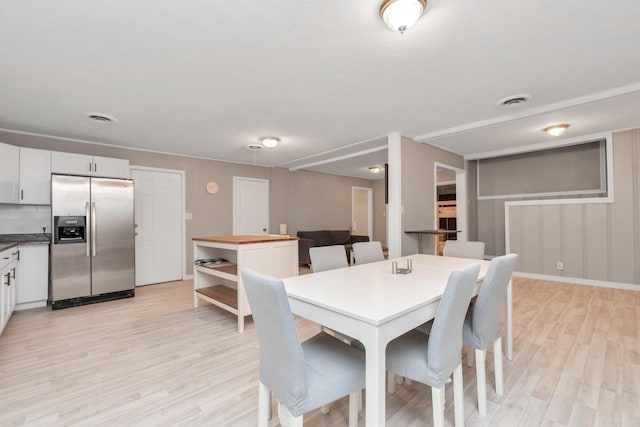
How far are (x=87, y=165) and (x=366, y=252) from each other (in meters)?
3.98

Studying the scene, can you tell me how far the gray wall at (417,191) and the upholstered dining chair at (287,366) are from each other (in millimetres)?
3142

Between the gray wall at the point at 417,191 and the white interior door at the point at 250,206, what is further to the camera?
the white interior door at the point at 250,206

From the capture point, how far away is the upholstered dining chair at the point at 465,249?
2.97 meters

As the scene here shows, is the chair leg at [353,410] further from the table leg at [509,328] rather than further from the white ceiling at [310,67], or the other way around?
the white ceiling at [310,67]

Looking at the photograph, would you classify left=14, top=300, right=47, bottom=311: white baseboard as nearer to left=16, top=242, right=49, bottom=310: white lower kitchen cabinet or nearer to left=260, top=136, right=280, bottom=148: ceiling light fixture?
left=16, top=242, right=49, bottom=310: white lower kitchen cabinet

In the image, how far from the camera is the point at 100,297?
405 cm

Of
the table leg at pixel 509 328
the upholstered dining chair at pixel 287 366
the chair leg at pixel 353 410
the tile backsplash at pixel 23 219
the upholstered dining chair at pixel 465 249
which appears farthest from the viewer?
the tile backsplash at pixel 23 219

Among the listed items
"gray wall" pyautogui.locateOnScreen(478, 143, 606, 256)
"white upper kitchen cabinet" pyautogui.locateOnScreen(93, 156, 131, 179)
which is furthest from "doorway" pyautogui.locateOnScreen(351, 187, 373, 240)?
"white upper kitchen cabinet" pyautogui.locateOnScreen(93, 156, 131, 179)

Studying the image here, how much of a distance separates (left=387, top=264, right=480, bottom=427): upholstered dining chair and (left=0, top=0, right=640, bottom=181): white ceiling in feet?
5.15

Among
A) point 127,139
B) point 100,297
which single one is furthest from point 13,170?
point 100,297

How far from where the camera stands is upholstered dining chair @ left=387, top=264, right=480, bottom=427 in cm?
133

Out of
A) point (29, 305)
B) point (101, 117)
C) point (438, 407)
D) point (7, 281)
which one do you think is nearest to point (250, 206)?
point (101, 117)

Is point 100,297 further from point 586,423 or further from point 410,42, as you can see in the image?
point 586,423

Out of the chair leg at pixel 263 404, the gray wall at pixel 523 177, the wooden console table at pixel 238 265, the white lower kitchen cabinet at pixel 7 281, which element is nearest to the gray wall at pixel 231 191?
the white lower kitchen cabinet at pixel 7 281
